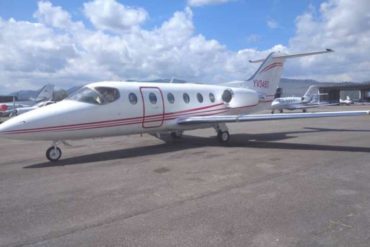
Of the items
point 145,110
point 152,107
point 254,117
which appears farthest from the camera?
point 254,117

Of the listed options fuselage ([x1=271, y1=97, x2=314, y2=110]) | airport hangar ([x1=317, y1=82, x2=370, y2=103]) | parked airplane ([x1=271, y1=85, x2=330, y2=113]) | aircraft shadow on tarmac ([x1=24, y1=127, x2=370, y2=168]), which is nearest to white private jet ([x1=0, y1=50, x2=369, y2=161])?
aircraft shadow on tarmac ([x1=24, y1=127, x2=370, y2=168])

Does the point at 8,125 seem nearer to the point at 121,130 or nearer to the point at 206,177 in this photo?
the point at 121,130

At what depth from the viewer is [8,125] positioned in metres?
10.3

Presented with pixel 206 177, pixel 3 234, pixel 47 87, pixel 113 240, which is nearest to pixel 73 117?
pixel 206 177

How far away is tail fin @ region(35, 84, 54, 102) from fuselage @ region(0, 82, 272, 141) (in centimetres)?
4464

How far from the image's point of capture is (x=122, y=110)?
1262 cm

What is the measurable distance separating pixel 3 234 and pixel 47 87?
182 feet

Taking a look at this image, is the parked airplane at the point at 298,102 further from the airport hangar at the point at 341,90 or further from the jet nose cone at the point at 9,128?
the airport hangar at the point at 341,90

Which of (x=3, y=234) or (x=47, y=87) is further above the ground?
(x=47, y=87)

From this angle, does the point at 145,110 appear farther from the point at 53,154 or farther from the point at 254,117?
the point at 254,117

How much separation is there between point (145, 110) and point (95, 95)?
6.81 feet

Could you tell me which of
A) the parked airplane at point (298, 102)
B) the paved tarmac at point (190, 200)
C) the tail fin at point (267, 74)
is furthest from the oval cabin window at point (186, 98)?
the parked airplane at point (298, 102)

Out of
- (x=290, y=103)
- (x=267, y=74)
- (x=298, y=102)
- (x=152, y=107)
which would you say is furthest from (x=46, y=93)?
(x=152, y=107)

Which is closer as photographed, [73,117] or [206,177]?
[206,177]
